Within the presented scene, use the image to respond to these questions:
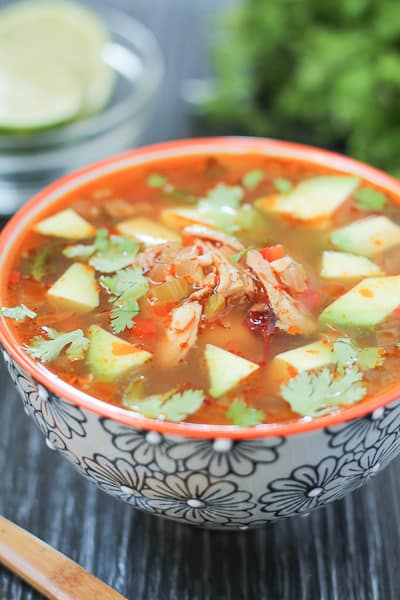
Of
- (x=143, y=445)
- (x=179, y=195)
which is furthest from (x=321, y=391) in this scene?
(x=179, y=195)

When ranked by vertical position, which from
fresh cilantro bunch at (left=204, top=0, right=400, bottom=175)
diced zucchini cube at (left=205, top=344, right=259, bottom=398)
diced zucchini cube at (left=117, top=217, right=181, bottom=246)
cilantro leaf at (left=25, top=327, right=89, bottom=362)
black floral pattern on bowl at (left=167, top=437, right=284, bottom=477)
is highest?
fresh cilantro bunch at (left=204, top=0, right=400, bottom=175)

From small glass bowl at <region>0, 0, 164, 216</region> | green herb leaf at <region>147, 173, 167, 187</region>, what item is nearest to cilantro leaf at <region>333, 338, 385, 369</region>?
green herb leaf at <region>147, 173, 167, 187</region>

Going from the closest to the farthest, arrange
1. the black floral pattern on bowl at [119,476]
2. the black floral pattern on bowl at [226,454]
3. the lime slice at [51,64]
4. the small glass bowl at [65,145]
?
the black floral pattern on bowl at [226,454] < the black floral pattern on bowl at [119,476] < the small glass bowl at [65,145] < the lime slice at [51,64]

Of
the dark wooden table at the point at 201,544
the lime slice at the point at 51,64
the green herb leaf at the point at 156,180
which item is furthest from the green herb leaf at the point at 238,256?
the lime slice at the point at 51,64

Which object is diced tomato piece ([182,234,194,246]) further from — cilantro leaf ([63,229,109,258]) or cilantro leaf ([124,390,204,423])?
cilantro leaf ([124,390,204,423])

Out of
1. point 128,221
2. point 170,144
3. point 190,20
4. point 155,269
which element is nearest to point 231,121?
point 190,20

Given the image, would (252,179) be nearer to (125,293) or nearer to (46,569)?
(125,293)

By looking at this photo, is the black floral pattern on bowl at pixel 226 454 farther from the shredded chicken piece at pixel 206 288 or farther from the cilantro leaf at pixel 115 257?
the cilantro leaf at pixel 115 257
